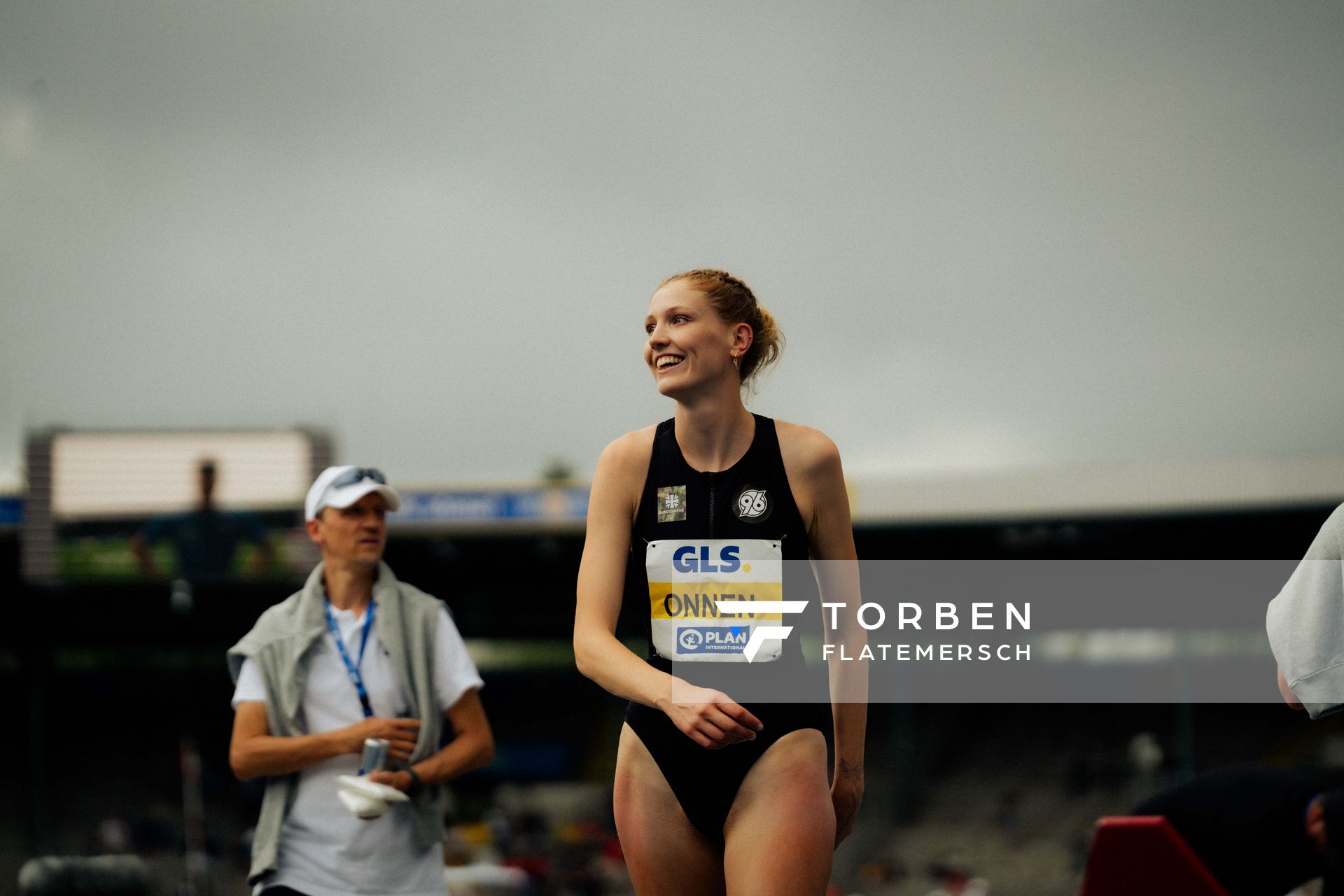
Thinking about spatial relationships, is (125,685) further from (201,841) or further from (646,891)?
(646,891)

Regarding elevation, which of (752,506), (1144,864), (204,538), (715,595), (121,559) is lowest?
(121,559)

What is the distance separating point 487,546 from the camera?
26.0 m

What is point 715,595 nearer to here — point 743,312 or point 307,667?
point 743,312

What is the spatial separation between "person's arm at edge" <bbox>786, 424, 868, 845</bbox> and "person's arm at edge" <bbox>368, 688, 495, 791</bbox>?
40.8 inches

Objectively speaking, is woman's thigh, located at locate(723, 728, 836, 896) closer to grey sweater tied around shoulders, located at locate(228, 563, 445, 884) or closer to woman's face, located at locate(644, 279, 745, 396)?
woman's face, located at locate(644, 279, 745, 396)

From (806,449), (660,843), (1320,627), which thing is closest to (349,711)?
Result: (660,843)

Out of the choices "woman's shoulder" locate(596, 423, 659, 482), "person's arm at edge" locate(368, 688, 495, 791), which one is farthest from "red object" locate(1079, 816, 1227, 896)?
"person's arm at edge" locate(368, 688, 495, 791)

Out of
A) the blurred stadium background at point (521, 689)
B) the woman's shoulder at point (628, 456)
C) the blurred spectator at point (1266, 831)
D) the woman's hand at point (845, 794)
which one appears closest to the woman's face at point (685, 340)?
the woman's shoulder at point (628, 456)

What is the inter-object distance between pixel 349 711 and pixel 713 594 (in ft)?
4.34

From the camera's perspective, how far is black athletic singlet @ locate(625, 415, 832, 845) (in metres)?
2.54

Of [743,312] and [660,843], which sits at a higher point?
[743,312]

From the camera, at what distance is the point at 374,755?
3.29 m

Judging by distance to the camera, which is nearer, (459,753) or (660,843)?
(660,843)

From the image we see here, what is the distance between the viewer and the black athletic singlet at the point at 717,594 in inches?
99.8
